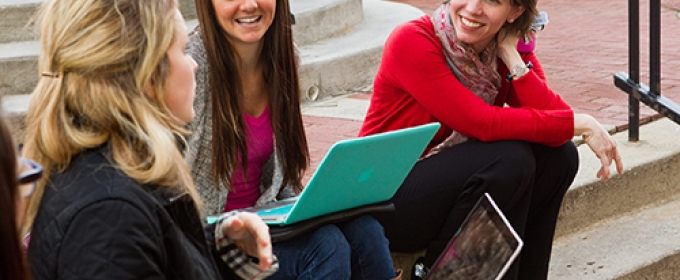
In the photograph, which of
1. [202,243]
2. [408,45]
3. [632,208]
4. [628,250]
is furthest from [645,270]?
[202,243]

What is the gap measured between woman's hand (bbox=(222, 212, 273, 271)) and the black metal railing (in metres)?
2.23

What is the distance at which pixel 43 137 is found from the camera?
70.9 inches

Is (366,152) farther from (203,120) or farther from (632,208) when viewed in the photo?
(632,208)

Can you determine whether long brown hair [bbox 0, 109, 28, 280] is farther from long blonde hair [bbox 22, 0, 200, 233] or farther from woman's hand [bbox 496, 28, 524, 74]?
woman's hand [bbox 496, 28, 524, 74]

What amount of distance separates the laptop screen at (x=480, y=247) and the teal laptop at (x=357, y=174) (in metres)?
0.35

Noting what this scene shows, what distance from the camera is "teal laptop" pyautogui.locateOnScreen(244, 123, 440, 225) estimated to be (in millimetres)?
2279

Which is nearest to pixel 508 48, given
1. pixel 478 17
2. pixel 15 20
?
pixel 478 17

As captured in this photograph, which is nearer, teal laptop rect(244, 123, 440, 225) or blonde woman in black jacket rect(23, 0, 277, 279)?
blonde woman in black jacket rect(23, 0, 277, 279)

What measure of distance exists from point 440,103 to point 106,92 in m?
1.43

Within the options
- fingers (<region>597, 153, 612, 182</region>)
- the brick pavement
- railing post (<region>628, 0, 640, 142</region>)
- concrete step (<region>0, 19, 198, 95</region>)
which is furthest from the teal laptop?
concrete step (<region>0, 19, 198, 95</region>)

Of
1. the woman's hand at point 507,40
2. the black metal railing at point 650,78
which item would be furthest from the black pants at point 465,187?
the black metal railing at point 650,78

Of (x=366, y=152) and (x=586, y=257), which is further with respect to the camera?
(x=586, y=257)

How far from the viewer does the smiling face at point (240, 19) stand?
276 centimetres

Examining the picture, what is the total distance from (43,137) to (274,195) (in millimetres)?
1036
